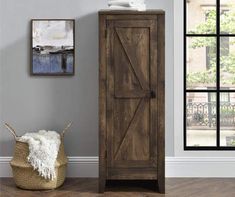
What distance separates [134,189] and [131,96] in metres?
0.88

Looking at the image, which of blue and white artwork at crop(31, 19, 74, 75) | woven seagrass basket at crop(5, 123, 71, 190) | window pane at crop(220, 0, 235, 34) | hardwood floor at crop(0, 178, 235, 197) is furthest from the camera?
window pane at crop(220, 0, 235, 34)

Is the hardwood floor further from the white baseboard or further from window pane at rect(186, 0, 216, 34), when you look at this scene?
window pane at rect(186, 0, 216, 34)

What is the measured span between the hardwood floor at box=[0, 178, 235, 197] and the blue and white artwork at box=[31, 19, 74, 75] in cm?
118

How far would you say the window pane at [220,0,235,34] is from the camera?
523 cm

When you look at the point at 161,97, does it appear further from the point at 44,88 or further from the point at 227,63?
the point at 44,88

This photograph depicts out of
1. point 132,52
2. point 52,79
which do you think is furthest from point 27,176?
point 132,52

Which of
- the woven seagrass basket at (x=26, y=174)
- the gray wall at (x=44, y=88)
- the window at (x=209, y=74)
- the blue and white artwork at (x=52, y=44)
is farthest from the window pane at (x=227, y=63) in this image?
the woven seagrass basket at (x=26, y=174)

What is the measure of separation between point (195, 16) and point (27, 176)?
2.37 meters

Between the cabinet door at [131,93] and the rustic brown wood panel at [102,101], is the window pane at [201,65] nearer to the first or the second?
the cabinet door at [131,93]

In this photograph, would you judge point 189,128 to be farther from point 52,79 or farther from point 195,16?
point 52,79

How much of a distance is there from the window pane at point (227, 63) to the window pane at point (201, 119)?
188 millimetres

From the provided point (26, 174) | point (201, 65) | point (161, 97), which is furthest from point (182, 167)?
point (26, 174)

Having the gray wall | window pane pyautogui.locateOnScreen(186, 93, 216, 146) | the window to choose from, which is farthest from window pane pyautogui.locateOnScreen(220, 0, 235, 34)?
window pane pyautogui.locateOnScreen(186, 93, 216, 146)

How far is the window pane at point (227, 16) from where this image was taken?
5230 millimetres
